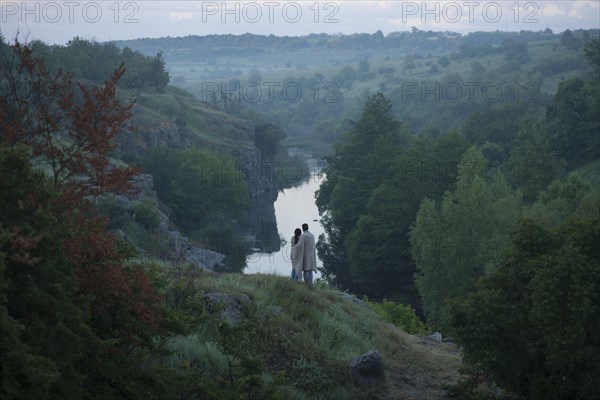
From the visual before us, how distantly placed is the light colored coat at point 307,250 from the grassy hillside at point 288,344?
1165 mm

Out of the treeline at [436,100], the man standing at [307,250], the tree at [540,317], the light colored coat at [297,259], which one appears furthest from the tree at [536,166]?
the tree at [540,317]

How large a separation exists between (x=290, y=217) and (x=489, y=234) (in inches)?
1303

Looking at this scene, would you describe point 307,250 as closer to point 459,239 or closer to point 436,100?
point 459,239

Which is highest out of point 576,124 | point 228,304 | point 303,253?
point 228,304

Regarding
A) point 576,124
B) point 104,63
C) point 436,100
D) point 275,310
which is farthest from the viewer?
point 436,100

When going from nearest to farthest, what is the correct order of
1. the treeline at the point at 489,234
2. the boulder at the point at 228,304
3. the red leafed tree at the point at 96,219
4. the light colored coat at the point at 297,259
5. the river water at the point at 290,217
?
the red leafed tree at the point at 96,219 → the treeline at the point at 489,234 → the boulder at the point at 228,304 → the light colored coat at the point at 297,259 → the river water at the point at 290,217

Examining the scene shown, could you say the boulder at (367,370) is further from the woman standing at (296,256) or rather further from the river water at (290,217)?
the river water at (290,217)

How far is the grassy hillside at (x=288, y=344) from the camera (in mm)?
12258

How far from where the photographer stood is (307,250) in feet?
69.2

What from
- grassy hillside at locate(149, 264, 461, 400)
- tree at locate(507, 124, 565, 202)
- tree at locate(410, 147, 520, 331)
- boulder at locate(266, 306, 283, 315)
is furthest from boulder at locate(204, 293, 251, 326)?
tree at locate(507, 124, 565, 202)

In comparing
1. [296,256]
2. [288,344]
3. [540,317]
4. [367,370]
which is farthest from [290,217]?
[540,317]

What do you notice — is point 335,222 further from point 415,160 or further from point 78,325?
point 78,325

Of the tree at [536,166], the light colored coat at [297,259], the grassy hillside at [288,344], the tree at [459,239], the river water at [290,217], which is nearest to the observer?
the grassy hillside at [288,344]

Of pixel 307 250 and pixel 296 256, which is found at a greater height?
pixel 307 250
